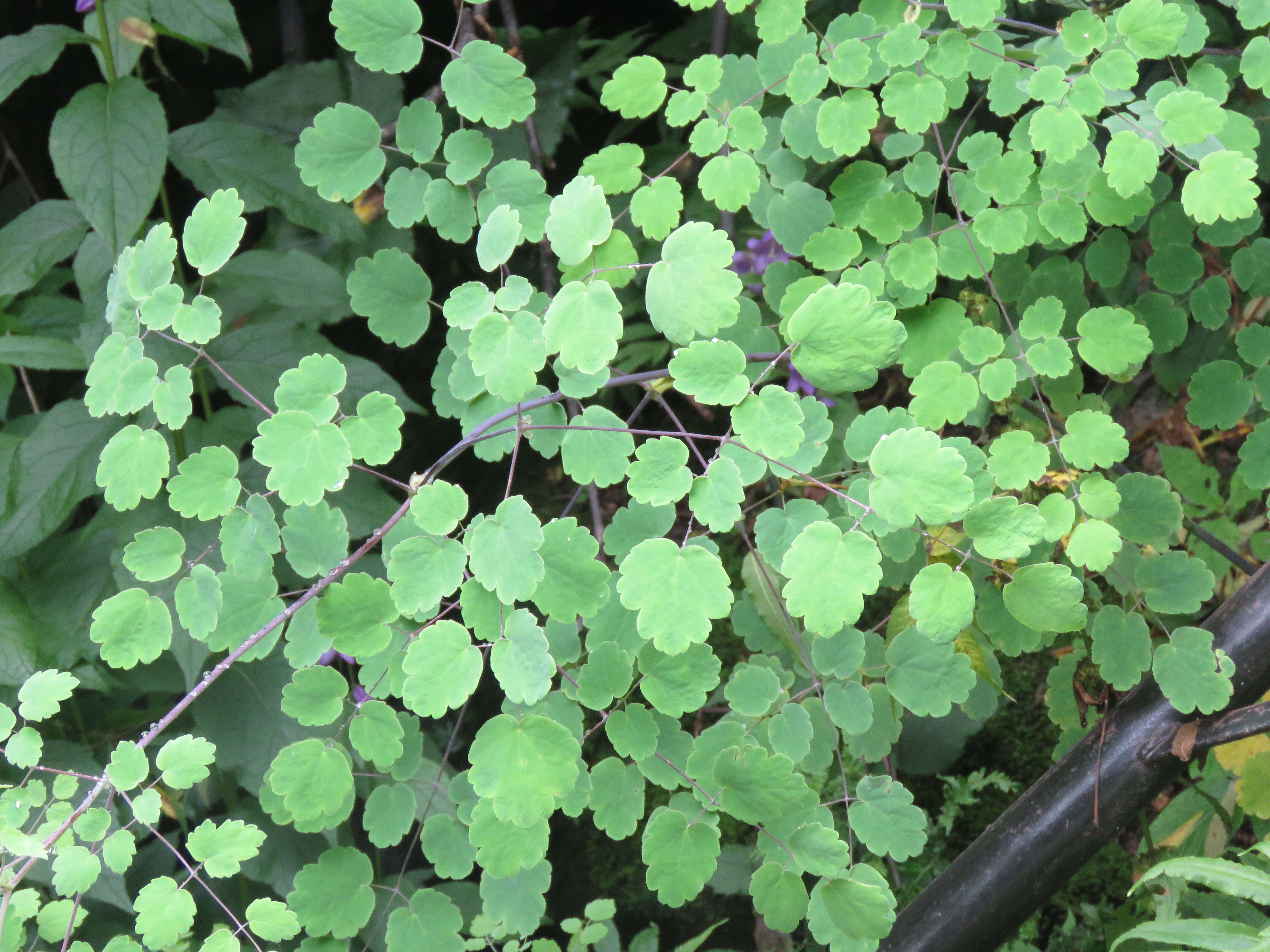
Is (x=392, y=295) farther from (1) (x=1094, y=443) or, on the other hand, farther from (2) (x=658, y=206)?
(1) (x=1094, y=443)

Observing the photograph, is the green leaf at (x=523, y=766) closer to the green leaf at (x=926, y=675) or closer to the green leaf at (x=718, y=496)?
the green leaf at (x=718, y=496)

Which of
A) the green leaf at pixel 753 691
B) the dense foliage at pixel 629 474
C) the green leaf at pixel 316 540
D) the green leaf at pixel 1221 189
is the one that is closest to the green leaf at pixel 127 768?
the dense foliage at pixel 629 474

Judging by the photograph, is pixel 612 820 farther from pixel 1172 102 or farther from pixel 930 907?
pixel 1172 102

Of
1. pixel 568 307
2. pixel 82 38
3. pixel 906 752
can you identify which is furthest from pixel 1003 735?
pixel 82 38

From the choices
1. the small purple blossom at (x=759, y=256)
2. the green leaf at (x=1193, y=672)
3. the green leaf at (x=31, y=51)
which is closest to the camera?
the green leaf at (x=1193, y=672)

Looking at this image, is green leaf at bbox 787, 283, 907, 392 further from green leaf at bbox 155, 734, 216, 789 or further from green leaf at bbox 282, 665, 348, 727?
green leaf at bbox 155, 734, 216, 789

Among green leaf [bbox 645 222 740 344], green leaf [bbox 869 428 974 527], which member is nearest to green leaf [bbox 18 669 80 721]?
green leaf [bbox 645 222 740 344]
